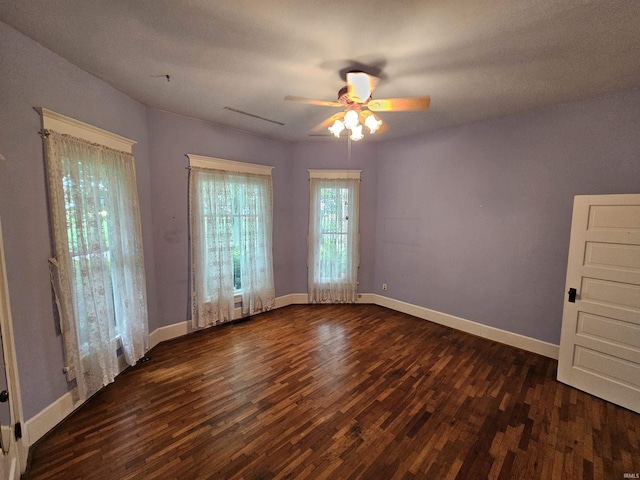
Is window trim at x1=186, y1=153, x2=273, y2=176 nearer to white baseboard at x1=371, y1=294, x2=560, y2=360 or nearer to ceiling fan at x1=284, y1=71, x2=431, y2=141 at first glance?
ceiling fan at x1=284, y1=71, x2=431, y2=141

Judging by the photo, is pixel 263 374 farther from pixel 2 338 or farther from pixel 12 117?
pixel 12 117

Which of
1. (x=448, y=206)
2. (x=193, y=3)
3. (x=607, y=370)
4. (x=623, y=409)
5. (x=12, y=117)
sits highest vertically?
(x=193, y=3)

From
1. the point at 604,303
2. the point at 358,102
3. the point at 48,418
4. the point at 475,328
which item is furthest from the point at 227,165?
the point at 604,303

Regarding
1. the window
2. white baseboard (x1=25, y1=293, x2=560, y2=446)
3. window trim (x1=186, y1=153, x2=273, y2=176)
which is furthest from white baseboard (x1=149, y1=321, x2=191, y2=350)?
window trim (x1=186, y1=153, x2=273, y2=176)

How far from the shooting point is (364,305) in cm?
473

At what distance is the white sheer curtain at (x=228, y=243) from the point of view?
11.5ft

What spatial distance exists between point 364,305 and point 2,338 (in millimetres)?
4219

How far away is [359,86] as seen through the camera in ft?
6.78

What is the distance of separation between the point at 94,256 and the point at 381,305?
13.3 ft

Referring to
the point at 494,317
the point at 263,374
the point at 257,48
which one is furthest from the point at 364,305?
the point at 257,48

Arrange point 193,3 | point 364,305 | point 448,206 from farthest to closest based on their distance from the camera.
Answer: point 364,305 → point 448,206 → point 193,3

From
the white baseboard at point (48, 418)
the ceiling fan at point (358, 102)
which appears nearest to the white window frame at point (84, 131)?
the white baseboard at point (48, 418)

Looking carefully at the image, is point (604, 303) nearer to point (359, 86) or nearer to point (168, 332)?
point (359, 86)

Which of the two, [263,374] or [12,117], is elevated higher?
[12,117]
